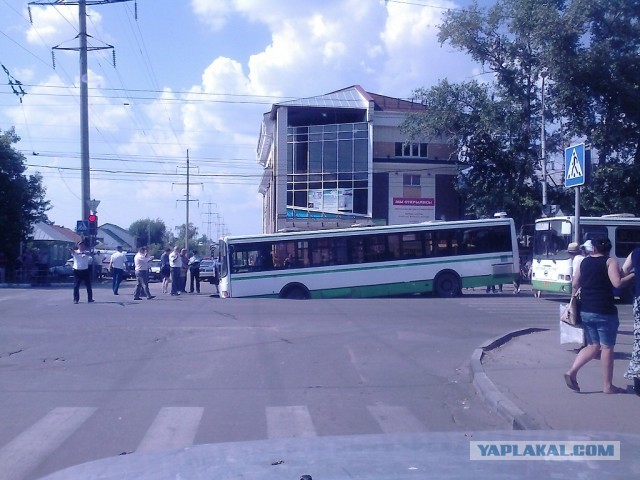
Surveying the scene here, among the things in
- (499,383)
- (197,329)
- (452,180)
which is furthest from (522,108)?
(499,383)

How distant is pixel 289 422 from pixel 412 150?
1815 inches

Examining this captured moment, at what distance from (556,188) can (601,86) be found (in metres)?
6.74

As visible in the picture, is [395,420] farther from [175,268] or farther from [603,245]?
[175,268]

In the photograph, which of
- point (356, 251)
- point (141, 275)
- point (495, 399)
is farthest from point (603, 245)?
point (356, 251)

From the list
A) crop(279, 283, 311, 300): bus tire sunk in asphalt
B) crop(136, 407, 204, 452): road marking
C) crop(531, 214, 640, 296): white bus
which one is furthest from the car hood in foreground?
crop(531, 214, 640, 296): white bus

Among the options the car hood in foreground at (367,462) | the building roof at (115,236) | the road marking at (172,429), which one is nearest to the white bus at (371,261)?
the road marking at (172,429)

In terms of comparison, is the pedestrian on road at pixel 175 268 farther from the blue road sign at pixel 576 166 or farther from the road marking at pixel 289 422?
the road marking at pixel 289 422

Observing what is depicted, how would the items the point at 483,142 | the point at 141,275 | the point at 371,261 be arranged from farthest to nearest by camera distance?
the point at 483,142
the point at 371,261
the point at 141,275

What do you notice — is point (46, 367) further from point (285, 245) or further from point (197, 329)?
point (285, 245)

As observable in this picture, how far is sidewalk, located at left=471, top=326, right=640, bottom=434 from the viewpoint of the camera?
7.50 m

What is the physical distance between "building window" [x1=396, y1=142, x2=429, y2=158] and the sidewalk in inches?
1565

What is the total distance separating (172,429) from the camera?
7.55 metres

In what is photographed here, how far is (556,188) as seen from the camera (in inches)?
1672

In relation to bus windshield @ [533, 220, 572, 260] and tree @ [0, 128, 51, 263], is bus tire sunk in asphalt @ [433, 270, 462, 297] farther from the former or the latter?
tree @ [0, 128, 51, 263]
